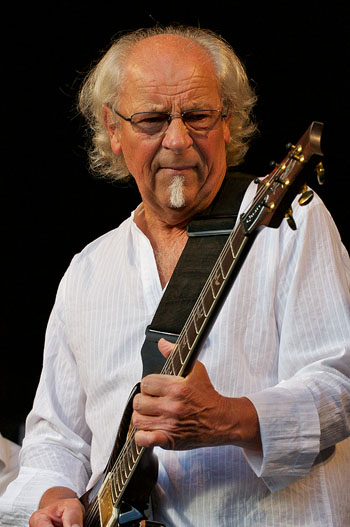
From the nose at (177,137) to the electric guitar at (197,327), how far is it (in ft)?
1.52

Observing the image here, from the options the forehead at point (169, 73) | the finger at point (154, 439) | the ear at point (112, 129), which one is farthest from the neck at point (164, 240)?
the finger at point (154, 439)

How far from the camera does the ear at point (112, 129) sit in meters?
2.18

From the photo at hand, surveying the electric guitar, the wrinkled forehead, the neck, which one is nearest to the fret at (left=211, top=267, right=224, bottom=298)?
the electric guitar

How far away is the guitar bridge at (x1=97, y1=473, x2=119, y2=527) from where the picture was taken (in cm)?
160

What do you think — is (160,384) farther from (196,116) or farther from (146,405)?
(196,116)

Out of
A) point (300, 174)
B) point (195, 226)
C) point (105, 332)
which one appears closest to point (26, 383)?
point (105, 332)

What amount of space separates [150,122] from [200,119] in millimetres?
126

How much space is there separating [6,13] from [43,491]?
5.73ft

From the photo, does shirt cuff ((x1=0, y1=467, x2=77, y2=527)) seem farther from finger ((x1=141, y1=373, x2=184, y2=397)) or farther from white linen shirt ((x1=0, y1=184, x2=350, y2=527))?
finger ((x1=141, y1=373, x2=184, y2=397))

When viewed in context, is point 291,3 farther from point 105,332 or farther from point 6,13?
point 105,332

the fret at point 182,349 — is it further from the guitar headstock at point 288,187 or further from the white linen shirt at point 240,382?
the guitar headstock at point 288,187

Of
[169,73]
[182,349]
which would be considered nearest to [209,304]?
[182,349]

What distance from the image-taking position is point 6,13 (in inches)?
110

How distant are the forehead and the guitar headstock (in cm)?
63
